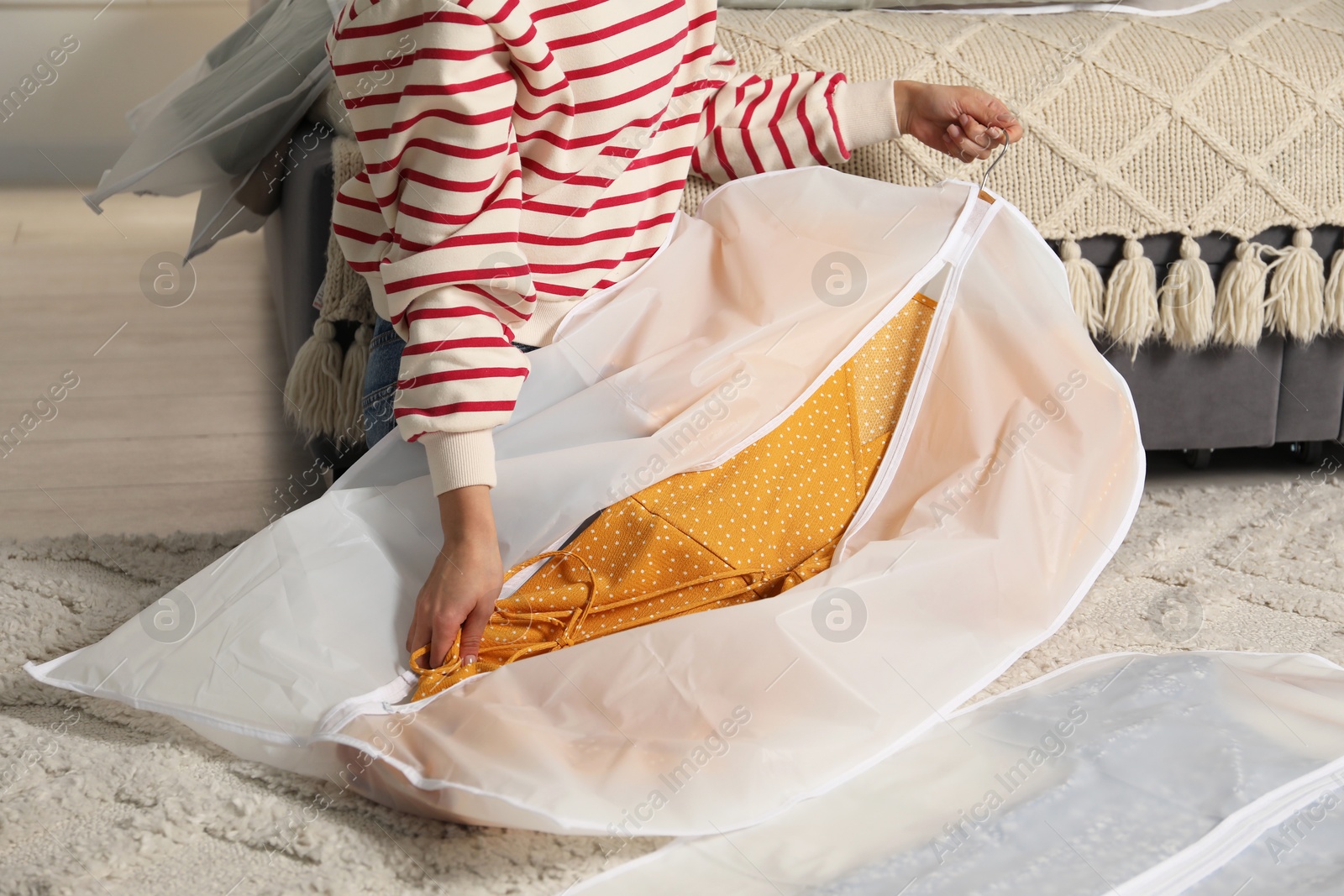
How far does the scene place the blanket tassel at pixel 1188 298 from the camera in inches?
40.9

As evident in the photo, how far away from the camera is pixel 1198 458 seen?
120 centimetres

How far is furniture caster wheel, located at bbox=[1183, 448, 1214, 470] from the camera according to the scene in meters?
1.20

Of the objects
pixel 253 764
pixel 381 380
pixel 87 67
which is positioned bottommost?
pixel 87 67

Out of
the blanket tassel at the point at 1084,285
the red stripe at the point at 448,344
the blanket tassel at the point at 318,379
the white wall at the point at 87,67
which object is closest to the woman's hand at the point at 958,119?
the blanket tassel at the point at 1084,285

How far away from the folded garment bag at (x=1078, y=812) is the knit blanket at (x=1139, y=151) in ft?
1.52

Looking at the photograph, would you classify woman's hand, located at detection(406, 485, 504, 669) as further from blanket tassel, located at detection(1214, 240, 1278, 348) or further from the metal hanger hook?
blanket tassel, located at detection(1214, 240, 1278, 348)

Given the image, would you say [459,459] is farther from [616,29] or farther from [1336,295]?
[1336,295]

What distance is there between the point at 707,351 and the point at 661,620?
20 centimetres

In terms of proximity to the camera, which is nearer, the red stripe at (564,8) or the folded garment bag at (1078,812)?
the folded garment bag at (1078,812)

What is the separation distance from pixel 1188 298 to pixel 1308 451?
31 cm

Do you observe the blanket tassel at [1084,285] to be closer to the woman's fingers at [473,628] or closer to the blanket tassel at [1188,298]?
the blanket tassel at [1188,298]

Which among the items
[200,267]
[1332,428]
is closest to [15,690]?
[1332,428]

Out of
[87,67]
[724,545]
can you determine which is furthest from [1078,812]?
[87,67]

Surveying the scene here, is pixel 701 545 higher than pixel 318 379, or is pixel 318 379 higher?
pixel 701 545
